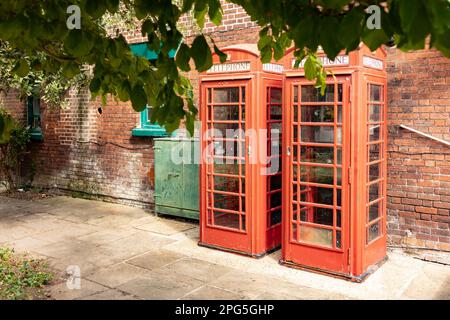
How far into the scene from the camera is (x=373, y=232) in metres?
5.95

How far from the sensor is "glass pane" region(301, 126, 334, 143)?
5.68 meters

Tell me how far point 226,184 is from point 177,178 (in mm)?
1986

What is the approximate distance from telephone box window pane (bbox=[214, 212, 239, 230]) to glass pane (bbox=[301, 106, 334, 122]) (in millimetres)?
1787

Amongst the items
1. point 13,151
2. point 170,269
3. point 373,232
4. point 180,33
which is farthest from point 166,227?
point 180,33

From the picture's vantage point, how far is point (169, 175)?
8.67 m

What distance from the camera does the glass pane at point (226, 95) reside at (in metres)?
6.50

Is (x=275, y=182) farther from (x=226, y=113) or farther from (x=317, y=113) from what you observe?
(x=317, y=113)

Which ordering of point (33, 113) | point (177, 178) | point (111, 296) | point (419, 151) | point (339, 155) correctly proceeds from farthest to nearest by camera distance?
point (33, 113) < point (177, 178) < point (419, 151) < point (339, 155) < point (111, 296)

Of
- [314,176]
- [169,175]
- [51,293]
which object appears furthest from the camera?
[169,175]

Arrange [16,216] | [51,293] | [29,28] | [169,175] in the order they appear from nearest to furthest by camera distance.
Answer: [29,28]
[51,293]
[169,175]
[16,216]

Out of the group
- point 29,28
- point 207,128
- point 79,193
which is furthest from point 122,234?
point 29,28

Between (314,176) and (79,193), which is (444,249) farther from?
(79,193)

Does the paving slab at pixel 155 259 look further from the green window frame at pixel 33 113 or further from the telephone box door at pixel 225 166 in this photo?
the green window frame at pixel 33 113

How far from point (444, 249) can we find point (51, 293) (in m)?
4.87
